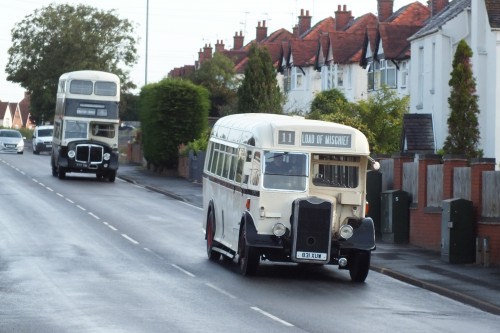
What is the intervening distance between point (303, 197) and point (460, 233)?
515 centimetres

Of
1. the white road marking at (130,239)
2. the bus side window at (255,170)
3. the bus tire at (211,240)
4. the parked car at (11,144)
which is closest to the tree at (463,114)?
the bus tire at (211,240)

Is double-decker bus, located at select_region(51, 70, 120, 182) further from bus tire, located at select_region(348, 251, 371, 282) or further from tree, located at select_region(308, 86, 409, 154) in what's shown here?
bus tire, located at select_region(348, 251, 371, 282)

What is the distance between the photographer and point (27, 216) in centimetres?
3556

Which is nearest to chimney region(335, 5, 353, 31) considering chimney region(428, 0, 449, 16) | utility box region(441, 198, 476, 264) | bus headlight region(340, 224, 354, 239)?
chimney region(428, 0, 449, 16)

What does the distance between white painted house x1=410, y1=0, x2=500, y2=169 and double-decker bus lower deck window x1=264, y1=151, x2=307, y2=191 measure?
76.8ft

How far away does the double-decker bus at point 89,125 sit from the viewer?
173 ft

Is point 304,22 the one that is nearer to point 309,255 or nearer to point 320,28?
point 320,28

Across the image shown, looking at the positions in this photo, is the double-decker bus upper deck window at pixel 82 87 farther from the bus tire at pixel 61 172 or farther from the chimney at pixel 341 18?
the chimney at pixel 341 18

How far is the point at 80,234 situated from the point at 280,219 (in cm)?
937

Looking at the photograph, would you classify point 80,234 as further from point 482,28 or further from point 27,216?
point 482,28

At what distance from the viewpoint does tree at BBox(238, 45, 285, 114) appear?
59.0 m

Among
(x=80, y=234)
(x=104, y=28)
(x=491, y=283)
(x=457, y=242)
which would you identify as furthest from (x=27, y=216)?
(x=104, y=28)

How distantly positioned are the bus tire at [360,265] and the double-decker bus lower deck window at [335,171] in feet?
4.36

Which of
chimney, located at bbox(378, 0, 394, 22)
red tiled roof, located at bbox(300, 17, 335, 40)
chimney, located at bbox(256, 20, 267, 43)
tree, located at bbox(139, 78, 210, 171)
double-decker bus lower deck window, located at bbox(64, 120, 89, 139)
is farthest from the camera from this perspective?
chimney, located at bbox(256, 20, 267, 43)
